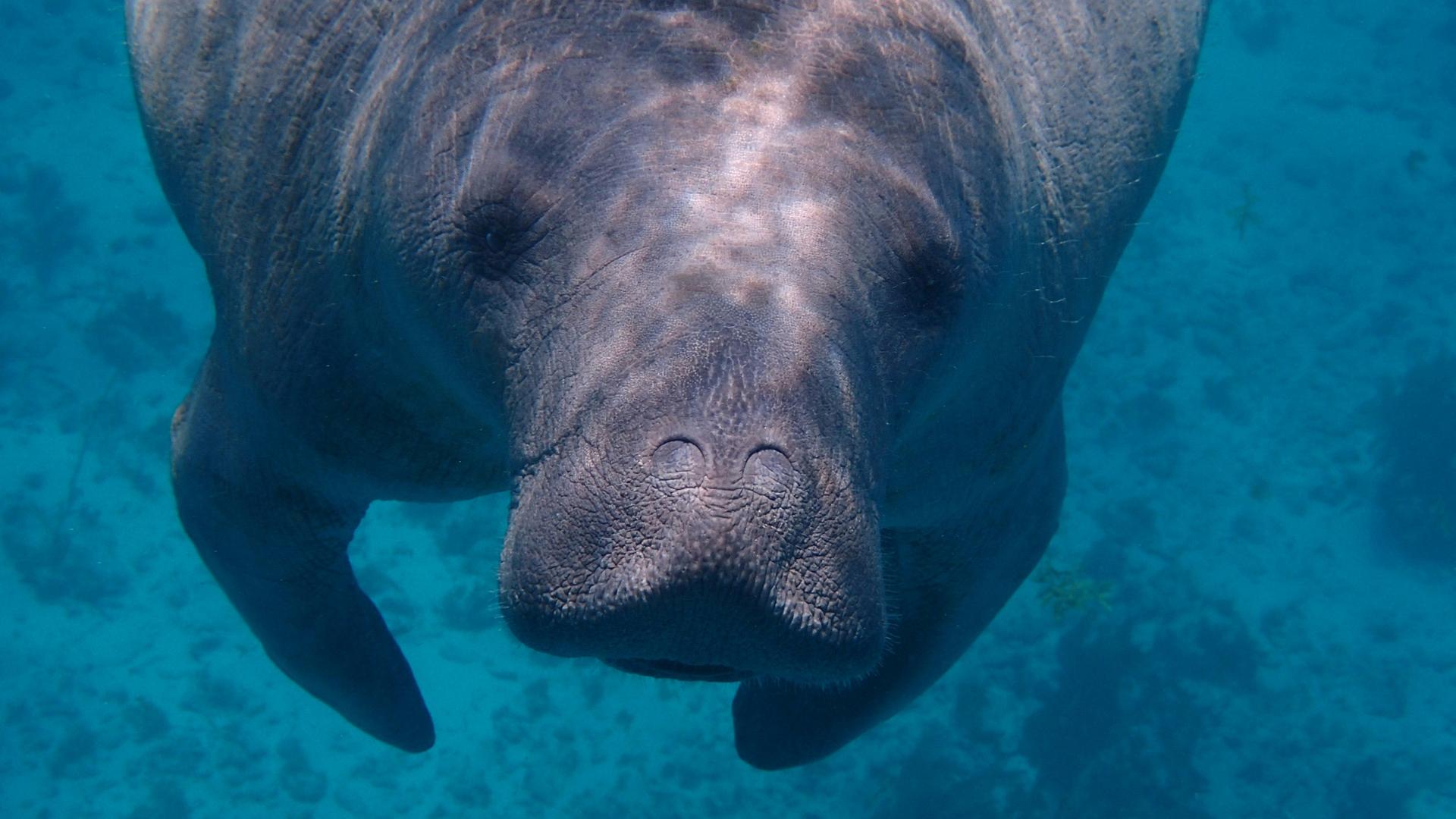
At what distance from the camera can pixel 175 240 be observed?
706 inches

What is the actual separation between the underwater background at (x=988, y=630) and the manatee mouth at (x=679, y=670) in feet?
35.1

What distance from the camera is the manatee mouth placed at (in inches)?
96.4

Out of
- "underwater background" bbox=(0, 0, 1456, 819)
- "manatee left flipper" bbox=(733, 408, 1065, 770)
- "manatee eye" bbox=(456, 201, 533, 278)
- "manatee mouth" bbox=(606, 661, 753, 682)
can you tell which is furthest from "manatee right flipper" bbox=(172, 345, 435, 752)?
"underwater background" bbox=(0, 0, 1456, 819)

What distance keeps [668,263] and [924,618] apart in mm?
3582

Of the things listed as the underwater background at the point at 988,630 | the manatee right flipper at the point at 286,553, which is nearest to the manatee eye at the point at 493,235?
the manatee right flipper at the point at 286,553

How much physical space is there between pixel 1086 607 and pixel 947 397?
41.0 feet

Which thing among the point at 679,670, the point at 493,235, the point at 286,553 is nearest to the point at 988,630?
the point at 286,553

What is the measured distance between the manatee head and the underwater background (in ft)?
36.2

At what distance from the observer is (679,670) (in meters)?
2.47

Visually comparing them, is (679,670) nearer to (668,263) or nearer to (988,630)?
(668,263)

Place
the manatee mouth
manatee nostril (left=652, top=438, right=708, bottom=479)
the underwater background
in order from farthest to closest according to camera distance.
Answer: the underwater background, the manatee mouth, manatee nostril (left=652, top=438, right=708, bottom=479)

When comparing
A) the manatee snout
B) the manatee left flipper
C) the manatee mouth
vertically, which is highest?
the manatee snout

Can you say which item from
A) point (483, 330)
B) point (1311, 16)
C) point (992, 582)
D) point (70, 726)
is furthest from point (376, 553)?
point (1311, 16)

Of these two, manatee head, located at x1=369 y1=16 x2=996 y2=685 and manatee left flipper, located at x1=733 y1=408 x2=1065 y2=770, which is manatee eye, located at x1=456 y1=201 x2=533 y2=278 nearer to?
manatee head, located at x1=369 y1=16 x2=996 y2=685
